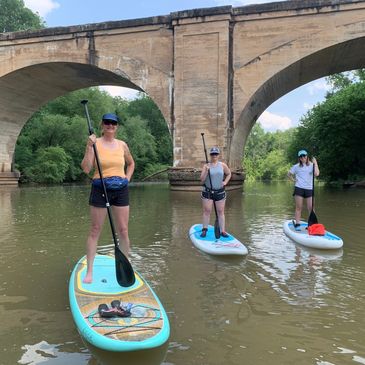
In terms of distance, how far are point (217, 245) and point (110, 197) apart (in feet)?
6.67

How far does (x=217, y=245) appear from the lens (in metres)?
5.66

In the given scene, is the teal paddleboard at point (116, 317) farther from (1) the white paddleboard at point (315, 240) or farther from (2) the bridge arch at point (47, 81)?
(2) the bridge arch at point (47, 81)

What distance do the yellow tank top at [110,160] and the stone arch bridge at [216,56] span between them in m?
11.7

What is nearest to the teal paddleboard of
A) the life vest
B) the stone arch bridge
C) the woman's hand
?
the woman's hand

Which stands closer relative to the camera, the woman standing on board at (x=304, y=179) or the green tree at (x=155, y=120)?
the woman standing on board at (x=304, y=179)

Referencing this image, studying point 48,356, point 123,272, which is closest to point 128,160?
point 123,272

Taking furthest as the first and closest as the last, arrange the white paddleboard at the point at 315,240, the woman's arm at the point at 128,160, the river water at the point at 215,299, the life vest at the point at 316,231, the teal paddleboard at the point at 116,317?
the life vest at the point at 316,231 → the white paddleboard at the point at 315,240 → the woman's arm at the point at 128,160 → the river water at the point at 215,299 → the teal paddleboard at the point at 116,317

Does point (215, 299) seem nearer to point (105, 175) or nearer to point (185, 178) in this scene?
point (105, 175)

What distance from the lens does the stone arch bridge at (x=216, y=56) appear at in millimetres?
15266

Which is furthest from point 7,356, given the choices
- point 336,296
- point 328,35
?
point 328,35

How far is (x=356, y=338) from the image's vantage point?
306 cm

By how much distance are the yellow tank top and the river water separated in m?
1.15

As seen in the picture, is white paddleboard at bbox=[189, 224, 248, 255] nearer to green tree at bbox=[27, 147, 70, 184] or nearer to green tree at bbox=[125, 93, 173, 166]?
green tree at bbox=[27, 147, 70, 184]

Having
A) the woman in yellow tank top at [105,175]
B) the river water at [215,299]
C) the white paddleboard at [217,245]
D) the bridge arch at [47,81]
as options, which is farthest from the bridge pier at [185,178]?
the woman in yellow tank top at [105,175]
